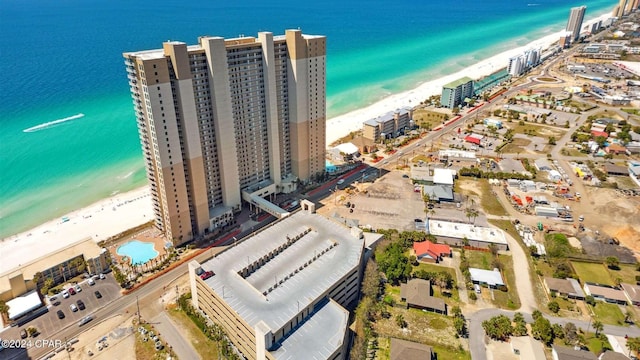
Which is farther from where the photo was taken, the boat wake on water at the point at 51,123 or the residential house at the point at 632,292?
the boat wake on water at the point at 51,123

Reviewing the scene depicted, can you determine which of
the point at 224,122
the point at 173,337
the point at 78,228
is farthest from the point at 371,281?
the point at 78,228

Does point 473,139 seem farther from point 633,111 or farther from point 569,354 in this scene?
point 569,354

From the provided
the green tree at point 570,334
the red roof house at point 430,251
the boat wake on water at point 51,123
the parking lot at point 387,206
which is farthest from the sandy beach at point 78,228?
the green tree at point 570,334

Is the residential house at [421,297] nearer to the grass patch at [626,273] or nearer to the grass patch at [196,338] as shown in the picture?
the grass patch at [196,338]

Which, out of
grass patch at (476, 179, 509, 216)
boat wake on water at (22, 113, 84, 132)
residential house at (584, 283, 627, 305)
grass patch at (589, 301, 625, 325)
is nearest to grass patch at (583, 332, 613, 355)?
grass patch at (589, 301, 625, 325)

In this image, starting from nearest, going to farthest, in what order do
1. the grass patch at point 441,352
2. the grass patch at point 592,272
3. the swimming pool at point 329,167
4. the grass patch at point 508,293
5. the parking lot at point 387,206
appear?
the grass patch at point 441,352
the grass patch at point 508,293
the grass patch at point 592,272
the parking lot at point 387,206
the swimming pool at point 329,167

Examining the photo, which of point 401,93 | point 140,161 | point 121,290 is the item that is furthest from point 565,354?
point 401,93

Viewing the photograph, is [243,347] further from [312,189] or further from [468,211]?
[468,211]
